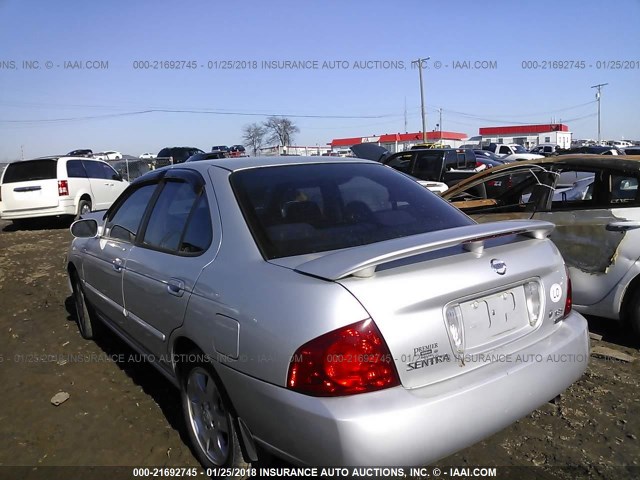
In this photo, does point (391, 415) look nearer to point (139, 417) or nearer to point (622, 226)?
point (139, 417)

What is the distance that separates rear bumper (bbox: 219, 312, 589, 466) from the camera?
1767 mm

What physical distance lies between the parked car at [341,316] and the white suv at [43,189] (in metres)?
9.75

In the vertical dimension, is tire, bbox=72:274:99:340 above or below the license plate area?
below

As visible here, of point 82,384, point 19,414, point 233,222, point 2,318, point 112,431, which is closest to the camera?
point 233,222

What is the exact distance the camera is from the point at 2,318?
531 cm

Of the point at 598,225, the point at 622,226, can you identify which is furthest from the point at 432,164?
the point at 622,226

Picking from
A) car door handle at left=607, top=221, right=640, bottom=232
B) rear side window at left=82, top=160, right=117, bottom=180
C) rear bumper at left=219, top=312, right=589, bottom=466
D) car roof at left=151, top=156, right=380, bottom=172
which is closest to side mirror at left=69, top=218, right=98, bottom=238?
car roof at left=151, top=156, right=380, bottom=172

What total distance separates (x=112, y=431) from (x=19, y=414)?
29.9 inches

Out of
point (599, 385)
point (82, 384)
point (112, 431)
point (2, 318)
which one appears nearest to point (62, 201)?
point (2, 318)

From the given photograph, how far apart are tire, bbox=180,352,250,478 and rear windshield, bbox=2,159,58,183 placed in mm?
10578

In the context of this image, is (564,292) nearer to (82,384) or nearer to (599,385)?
(599,385)

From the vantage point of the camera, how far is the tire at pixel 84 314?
4.38 m

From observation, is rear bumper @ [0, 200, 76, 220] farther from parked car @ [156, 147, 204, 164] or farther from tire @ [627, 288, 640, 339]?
parked car @ [156, 147, 204, 164]

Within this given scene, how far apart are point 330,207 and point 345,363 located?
104 centimetres
